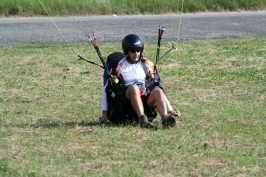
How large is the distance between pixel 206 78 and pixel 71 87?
2.36 meters

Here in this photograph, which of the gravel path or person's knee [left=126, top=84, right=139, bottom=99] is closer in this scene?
person's knee [left=126, top=84, right=139, bottom=99]

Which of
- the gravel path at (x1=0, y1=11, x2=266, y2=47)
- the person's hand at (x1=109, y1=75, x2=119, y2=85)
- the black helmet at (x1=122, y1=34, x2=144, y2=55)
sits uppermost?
the black helmet at (x1=122, y1=34, x2=144, y2=55)

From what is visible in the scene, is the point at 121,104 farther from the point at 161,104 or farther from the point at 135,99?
the point at 161,104

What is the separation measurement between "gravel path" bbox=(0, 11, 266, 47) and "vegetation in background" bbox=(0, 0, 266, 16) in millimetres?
404

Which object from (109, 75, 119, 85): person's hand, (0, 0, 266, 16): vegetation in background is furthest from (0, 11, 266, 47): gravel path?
(109, 75, 119, 85): person's hand

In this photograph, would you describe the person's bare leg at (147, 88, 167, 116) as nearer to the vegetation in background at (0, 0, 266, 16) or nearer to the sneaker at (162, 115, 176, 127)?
the sneaker at (162, 115, 176, 127)

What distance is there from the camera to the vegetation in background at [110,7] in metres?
20.5

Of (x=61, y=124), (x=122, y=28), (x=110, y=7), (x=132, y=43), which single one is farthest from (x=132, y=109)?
(x=110, y=7)

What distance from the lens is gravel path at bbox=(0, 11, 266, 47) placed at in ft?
53.7

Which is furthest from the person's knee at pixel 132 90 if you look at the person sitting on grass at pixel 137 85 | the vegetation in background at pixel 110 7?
the vegetation in background at pixel 110 7

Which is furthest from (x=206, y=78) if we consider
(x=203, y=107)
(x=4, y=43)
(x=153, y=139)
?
(x=4, y=43)

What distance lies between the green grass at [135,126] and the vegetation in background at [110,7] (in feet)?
22.9

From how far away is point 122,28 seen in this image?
59.8 ft

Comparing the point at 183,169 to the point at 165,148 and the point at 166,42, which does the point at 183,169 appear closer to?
the point at 165,148
